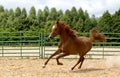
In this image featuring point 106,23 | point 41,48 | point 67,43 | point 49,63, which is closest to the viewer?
point 67,43

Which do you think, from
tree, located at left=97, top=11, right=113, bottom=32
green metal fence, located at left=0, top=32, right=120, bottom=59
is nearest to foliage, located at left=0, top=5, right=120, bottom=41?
tree, located at left=97, top=11, right=113, bottom=32

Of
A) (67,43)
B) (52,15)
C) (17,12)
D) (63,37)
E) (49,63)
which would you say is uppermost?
(17,12)

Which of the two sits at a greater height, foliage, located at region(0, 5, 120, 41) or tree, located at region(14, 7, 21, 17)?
tree, located at region(14, 7, 21, 17)

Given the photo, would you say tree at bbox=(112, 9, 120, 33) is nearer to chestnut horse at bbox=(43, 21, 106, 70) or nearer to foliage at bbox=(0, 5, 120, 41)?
foliage at bbox=(0, 5, 120, 41)

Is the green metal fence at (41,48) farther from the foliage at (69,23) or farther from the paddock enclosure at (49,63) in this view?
the foliage at (69,23)

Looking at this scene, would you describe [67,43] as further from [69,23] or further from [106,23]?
[69,23]

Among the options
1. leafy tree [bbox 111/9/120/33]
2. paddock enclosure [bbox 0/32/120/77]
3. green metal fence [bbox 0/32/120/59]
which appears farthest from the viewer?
leafy tree [bbox 111/9/120/33]

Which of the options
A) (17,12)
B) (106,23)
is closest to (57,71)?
(106,23)

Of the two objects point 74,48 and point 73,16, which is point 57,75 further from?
point 73,16

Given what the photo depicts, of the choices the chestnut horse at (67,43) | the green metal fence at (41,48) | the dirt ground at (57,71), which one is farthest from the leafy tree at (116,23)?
the chestnut horse at (67,43)

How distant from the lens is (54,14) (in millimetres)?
67250

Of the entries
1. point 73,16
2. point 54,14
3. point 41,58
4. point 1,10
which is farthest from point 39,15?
point 41,58

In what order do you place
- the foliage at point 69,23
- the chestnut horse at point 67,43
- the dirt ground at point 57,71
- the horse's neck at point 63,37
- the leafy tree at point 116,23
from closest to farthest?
the dirt ground at point 57,71
the chestnut horse at point 67,43
the horse's neck at point 63,37
the leafy tree at point 116,23
the foliage at point 69,23

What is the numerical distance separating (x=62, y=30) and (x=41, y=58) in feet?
20.5
